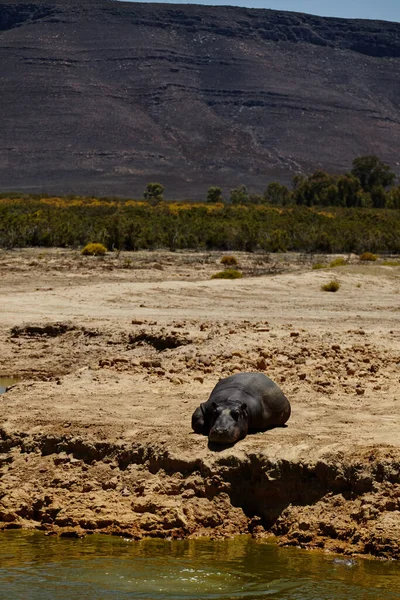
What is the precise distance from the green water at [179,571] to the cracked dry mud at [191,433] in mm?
253

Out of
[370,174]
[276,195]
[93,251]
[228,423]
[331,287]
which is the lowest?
[276,195]

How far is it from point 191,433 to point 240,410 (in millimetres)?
604

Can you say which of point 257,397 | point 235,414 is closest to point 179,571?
point 235,414

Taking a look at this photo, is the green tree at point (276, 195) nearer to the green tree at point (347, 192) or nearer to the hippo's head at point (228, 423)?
the green tree at point (347, 192)

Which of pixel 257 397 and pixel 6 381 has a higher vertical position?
pixel 257 397

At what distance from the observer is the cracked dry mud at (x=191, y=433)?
10258 millimetres

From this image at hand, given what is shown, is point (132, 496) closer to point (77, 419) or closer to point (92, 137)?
point (77, 419)

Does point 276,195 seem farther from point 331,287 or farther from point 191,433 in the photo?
point 191,433

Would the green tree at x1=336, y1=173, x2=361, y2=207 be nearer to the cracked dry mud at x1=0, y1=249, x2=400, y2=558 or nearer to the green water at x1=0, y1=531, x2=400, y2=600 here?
the cracked dry mud at x1=0, y1=249, x2=400, y2=558

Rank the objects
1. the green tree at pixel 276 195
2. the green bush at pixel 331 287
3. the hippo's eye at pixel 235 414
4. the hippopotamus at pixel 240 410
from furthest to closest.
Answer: the green tree at pixel 276 195 < the green bush at pixel 331 287 < the hippo's eye at pixel 235 414 < the hippopotamus at pixel 240 410

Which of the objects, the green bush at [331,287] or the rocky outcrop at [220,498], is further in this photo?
the green bush at [331,287]

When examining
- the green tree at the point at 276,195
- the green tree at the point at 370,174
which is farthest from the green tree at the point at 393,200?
the green tree at the point at 370,174

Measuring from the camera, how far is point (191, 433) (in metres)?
11.5

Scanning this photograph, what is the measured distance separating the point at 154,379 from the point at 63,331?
6.41m
